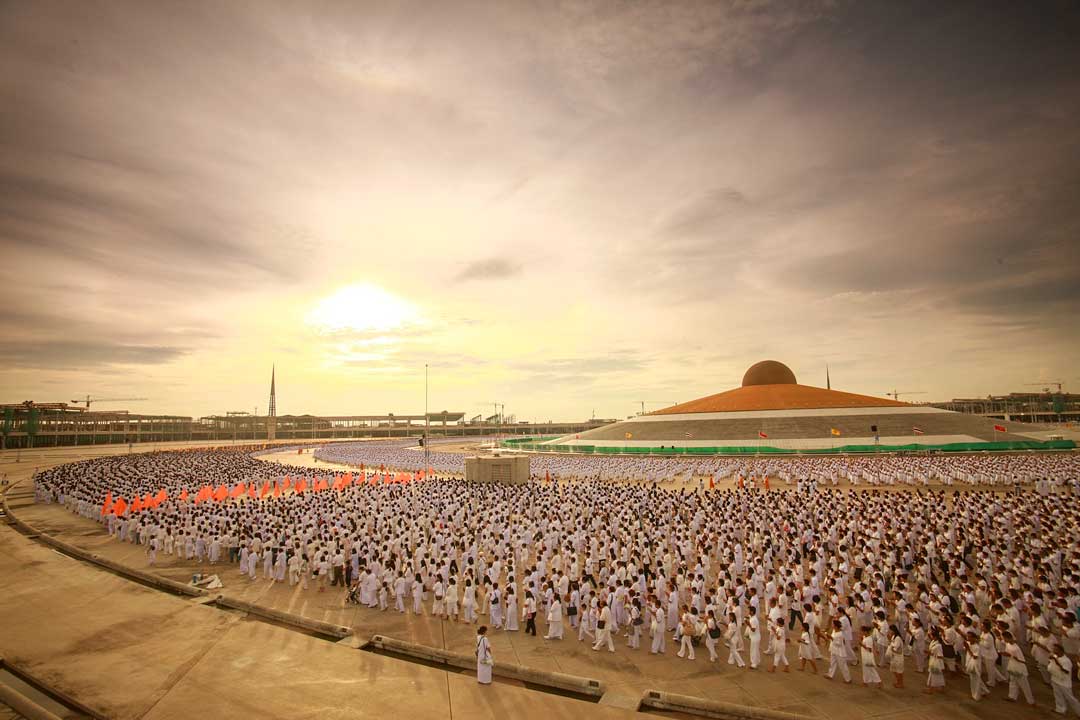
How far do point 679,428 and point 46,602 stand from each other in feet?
202

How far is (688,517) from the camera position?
21062 millimetres

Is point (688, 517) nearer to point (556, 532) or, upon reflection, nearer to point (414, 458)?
point (556, 532)

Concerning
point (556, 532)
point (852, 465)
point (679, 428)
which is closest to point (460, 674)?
point (556, 532)

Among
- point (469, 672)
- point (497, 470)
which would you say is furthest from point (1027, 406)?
point (469, 672)

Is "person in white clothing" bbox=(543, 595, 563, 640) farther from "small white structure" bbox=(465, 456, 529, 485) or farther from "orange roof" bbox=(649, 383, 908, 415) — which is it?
"orange roof" bbox=(649, 383, 908, 415)

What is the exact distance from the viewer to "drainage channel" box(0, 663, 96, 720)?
28.2ft

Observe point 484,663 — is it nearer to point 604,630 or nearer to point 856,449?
point 604,630

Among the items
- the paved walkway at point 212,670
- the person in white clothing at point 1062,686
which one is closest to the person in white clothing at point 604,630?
the paved walkway at point 212,670

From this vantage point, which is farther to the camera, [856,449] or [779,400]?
[779,400]

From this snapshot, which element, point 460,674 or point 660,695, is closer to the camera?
point 660,695

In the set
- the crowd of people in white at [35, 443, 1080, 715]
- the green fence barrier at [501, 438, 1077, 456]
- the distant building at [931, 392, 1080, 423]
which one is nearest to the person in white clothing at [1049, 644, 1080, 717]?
the crowd of people in white at [35, 443, 1080, 715]

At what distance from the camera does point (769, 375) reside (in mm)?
85875

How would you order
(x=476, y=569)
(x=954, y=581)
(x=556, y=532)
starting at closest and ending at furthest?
(x=954, y=581) → (x=476, y=569) → (x=556, y=532)

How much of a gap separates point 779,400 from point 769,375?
15751mm
